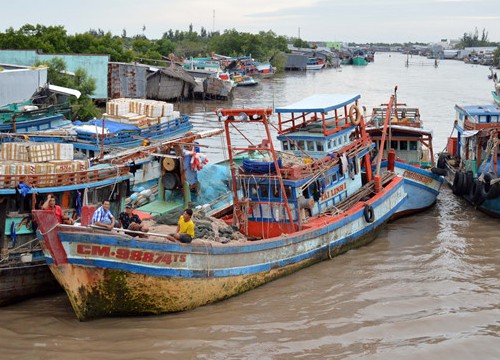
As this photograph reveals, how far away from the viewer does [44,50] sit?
45312 mm

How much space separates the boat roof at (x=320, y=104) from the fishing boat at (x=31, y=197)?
4.99 m

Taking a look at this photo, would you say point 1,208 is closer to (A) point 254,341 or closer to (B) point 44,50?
(A) point 254,341

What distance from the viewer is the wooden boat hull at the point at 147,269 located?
12.2 m

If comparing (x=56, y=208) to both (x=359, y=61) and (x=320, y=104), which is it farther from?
(x=359, y=61)

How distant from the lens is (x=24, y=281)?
→ 13.7m

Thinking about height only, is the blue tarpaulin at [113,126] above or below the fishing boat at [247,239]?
above

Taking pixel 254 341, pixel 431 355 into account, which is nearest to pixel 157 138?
pixel 254 341

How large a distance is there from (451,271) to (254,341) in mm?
5950

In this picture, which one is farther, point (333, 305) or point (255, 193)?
point (255, 193)

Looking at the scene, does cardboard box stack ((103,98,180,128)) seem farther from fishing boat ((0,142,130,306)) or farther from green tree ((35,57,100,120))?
green tree ((35,57,100,120))

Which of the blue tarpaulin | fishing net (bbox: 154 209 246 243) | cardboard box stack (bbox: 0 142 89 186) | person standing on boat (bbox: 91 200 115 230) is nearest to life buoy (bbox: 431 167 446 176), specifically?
fishing net (bbox: 154 209 246 243)

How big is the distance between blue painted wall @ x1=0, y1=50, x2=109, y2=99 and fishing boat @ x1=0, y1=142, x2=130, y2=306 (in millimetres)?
24883

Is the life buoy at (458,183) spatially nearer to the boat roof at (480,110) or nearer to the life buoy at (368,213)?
the boat roof at (480,110)

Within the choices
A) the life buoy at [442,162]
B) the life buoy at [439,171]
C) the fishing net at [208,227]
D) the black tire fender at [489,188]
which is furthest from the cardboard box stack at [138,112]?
the black tire fender at [489,188]
